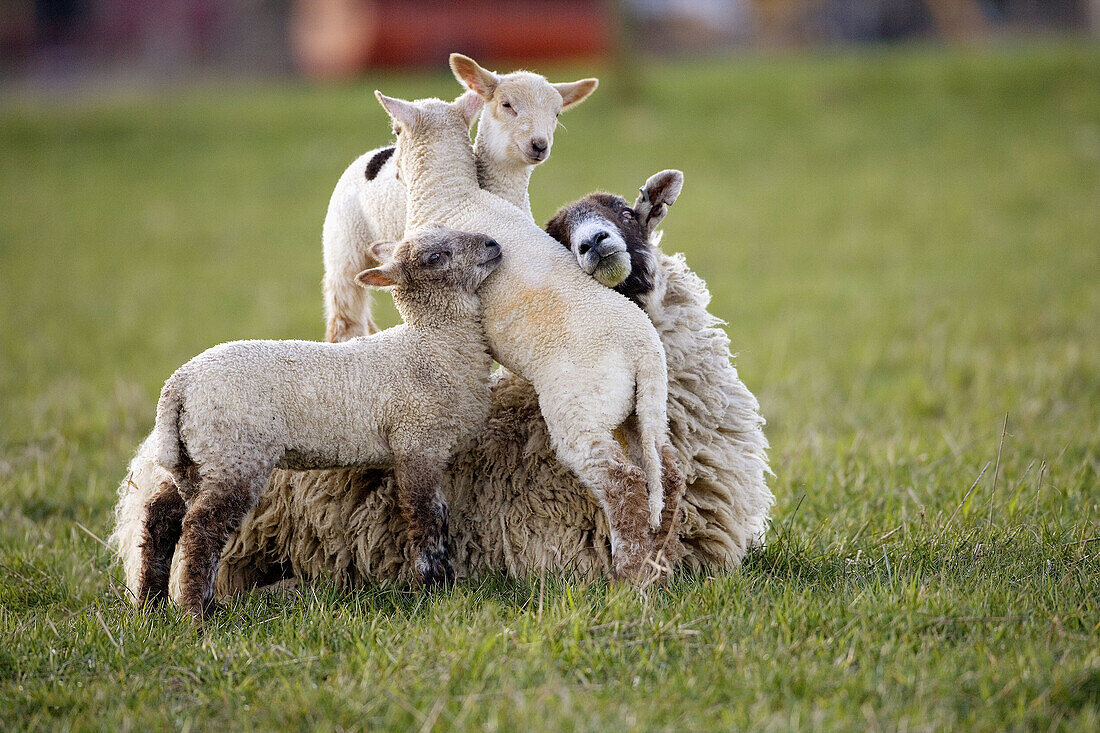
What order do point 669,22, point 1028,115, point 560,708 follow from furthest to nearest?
point 669,22
point 1028,115
point 560,708

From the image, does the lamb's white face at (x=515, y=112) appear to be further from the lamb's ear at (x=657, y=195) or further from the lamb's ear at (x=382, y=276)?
the lamb's ear at (x=382, y=276)

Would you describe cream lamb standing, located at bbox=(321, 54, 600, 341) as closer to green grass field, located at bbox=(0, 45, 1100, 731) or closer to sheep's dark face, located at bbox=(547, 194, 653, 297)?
sheep's dark face, located at bbox=(547, 194, 653, 297)

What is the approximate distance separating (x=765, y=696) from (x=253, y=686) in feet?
4.19

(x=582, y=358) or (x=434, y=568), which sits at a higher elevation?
(x=582, y=358)

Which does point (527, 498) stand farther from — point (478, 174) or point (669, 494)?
point (478, 174)

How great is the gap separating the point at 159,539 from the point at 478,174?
1508 mm

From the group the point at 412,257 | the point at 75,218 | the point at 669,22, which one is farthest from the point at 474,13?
the point at 412,257

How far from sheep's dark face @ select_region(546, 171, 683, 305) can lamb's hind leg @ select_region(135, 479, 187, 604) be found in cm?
140

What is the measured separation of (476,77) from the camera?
12.1ft

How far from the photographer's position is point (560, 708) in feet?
8.88

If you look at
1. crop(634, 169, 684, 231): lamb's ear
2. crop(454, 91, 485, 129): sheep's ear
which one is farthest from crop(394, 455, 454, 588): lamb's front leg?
crop(454, 91, 485, 129): sheep's ear

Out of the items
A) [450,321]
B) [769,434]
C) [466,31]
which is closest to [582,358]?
[450,321]

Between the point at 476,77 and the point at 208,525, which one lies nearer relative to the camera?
the point at 208,525

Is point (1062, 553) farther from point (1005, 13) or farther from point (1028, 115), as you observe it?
point (1005, 13)
